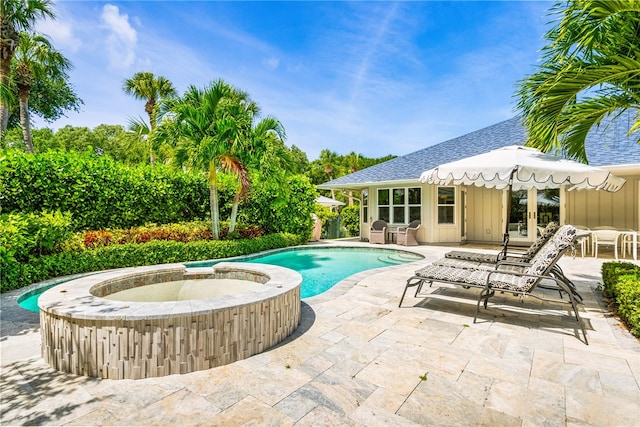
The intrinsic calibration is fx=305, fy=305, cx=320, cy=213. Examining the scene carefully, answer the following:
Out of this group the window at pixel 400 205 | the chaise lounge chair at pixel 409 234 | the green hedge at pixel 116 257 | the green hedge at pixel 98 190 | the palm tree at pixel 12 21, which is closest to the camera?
the green hedge at pixel 116 257

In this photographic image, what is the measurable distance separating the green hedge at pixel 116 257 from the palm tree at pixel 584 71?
359 inches

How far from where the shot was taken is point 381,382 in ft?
9.15

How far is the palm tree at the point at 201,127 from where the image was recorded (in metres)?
9.61

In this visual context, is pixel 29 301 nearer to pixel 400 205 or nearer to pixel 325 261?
pixel 325 261

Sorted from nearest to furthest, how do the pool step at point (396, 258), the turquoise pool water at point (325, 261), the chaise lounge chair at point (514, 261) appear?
the chaise lounge chair at point (514, 261) < the turquoise pool water at point (325, 261) < the pool step at point (396, 258)

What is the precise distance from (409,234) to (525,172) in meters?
8.43

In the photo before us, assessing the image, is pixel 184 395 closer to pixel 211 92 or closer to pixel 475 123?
pixel 211 92

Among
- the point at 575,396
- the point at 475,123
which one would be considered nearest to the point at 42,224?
the point at 575,396

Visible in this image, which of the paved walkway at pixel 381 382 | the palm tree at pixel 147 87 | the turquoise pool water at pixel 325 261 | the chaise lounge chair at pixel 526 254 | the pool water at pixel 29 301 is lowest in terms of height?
the turquoise pool water at pixel 325 261

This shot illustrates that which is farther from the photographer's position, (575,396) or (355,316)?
(355,316)

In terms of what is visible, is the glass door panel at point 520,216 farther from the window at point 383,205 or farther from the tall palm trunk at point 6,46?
the tall palm trunk at point 6,46

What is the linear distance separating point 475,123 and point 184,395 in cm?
2069

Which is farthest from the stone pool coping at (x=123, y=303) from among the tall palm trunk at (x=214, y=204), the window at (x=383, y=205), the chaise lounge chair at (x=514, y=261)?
the window at (x=383, y=205)

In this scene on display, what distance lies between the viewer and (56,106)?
2333cm
